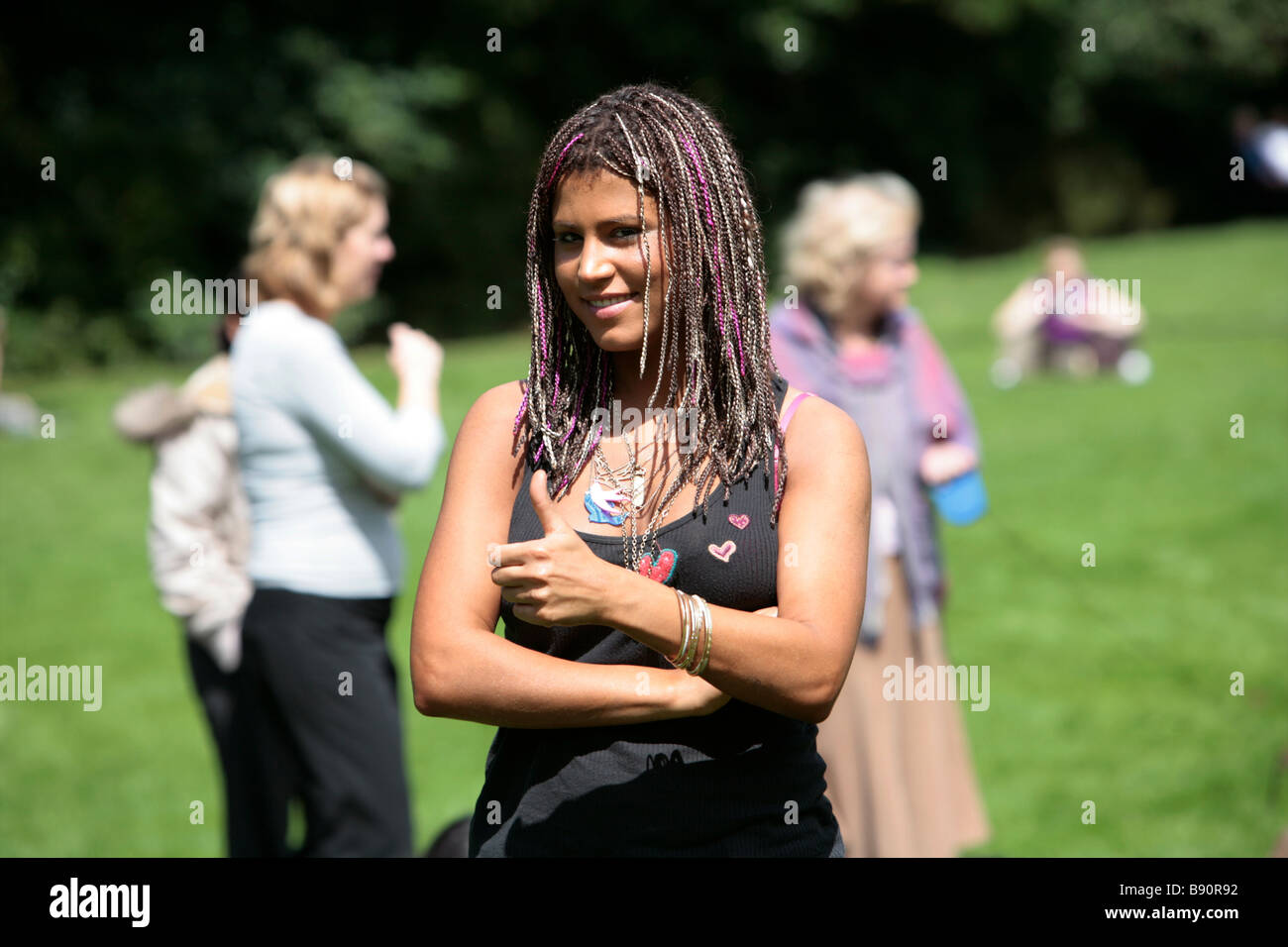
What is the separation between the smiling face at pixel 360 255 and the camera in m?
3.84

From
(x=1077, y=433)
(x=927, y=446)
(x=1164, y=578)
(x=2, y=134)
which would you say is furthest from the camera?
(x=2, y=134)

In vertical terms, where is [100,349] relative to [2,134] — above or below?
below

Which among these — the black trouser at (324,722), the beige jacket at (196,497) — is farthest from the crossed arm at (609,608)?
the beige jacket at (196,497)

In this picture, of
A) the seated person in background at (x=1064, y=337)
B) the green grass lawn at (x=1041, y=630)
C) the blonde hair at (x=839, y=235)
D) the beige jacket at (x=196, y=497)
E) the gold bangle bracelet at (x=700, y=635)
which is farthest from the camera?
the seated person in background at (x=1064, y=337)

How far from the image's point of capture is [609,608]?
1.89 m

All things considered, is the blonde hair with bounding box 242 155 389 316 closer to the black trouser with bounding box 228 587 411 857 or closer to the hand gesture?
the hand gesture

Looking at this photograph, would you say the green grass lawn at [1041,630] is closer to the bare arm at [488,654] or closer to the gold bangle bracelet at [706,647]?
the bare arm at [488,654]

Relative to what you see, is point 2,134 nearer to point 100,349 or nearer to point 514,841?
point 100,349

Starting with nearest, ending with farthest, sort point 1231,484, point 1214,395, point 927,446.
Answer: point 927,446
point 1231,484
point 1214,395

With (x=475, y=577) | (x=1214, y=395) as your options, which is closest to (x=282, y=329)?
(x=475, y=577)

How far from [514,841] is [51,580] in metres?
8.43

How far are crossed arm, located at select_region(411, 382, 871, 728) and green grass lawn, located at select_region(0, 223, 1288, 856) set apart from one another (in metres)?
2.64

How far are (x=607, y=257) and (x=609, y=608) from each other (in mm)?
579
